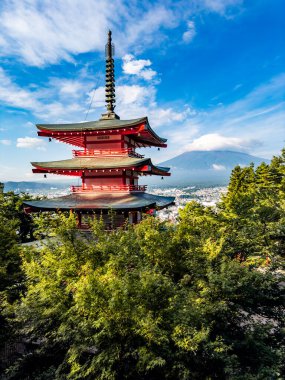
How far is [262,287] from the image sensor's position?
27.3 ft

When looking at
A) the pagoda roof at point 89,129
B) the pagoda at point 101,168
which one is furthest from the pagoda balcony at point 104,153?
the pagoda roof at point 89,129

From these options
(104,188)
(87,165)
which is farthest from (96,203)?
(87,165)

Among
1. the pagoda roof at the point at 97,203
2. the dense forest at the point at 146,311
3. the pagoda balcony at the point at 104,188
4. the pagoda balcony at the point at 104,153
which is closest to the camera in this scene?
the dense forest at the point at 146,311

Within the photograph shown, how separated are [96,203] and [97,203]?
0.07 meters

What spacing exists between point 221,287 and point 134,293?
9.41 ft

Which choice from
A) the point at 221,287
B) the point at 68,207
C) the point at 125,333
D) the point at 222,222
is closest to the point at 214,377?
the point at 221,287

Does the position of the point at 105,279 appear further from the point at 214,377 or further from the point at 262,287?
the point at 262,287

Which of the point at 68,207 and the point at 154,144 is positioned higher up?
the point at 154,144

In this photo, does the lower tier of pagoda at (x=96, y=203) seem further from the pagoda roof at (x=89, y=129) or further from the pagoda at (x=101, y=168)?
the pagoda roof at (x=89, y=129)

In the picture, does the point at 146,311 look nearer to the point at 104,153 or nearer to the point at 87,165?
the point at 87,165

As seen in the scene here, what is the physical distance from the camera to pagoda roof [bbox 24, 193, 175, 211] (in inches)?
548

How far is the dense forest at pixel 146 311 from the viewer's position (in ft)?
21.1

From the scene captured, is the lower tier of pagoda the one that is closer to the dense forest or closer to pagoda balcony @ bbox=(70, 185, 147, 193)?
pagoda balcony @ bbox=(70, 185, 147, 193)

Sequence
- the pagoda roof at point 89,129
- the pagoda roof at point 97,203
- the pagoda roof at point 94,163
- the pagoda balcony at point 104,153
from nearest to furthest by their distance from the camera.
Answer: the pagoda roof at point 97,203
the pagoda roof at point 94,163
the pagoda roof at point 89,129
the pagoda balcony at point 104,153
